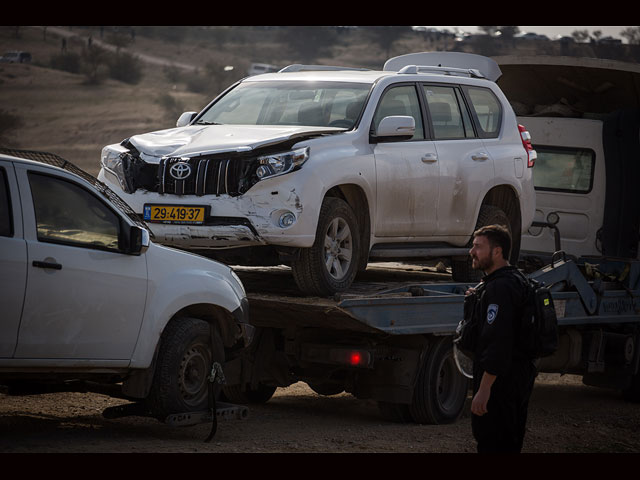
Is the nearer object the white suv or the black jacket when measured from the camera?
the black jacket

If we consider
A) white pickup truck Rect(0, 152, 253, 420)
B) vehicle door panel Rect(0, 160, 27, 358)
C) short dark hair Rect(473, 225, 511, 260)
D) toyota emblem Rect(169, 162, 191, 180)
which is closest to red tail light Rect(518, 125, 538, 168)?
toyota emblem Rect(169, 162, 191, 180)

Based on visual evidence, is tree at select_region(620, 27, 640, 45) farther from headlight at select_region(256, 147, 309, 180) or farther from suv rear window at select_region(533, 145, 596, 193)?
headlight at select_region(256, 147, 309, 180)

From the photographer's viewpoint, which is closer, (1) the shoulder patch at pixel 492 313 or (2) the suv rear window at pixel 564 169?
(1) the shoulder patch at pixel 492 313

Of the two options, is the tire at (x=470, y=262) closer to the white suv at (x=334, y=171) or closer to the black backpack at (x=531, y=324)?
the white suv at (x=334, y=171)

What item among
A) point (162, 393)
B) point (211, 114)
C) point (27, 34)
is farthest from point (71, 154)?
point (162, 393)

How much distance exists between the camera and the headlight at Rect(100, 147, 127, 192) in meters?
8.61

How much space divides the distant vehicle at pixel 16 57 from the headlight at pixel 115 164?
1611 inches

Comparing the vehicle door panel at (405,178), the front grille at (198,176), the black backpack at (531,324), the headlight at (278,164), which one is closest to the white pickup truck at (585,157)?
the vehicle door panel at (405,178)

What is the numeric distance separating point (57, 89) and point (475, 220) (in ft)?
122

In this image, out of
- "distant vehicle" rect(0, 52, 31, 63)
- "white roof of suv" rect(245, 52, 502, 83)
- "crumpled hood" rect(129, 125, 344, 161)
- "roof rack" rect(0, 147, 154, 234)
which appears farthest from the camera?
"distant vehicle" rect(0, 52, 31, 63)

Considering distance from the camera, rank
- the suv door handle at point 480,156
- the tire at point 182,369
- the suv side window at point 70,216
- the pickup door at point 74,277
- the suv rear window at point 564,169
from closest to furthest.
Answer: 1. the pickup door at point 74,277
2. the suv side window at point 70,216
3. the tire at point 182,369
4. the suv door handle at point 480,156
5. the suv rear window at point 564,169

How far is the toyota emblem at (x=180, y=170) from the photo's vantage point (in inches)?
327

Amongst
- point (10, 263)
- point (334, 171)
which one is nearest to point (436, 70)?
point (334, 171)

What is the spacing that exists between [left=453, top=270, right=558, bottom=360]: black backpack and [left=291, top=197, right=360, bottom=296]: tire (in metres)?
2.26
